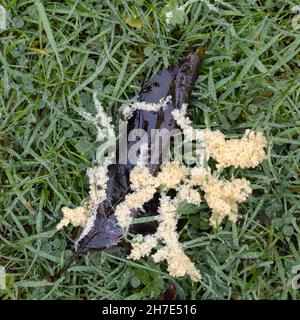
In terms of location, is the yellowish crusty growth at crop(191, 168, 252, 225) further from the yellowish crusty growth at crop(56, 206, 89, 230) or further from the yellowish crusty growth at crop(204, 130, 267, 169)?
the yellowish crusty growth at crop(56, 206, 89, 230)

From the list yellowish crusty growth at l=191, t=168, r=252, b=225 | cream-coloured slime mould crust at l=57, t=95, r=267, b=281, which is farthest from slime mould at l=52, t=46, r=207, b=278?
yellowish crusty growth at l=191, t=168, r=252, b=225

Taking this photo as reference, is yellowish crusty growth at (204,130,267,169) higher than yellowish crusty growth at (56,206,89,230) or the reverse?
higher

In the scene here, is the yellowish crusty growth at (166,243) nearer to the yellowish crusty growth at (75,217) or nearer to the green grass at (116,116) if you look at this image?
the green grass at (116,116)

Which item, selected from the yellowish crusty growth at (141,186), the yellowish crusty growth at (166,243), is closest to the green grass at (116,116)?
the yellowish crusty growth at (166,243)

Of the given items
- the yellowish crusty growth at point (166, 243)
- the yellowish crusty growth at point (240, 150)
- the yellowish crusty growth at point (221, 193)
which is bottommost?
the yellowish crusty growth at point (166, 243)

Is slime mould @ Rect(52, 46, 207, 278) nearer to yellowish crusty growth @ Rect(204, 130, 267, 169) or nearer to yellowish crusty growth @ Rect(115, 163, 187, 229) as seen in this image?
yellowish crusty growth @ Rect(115, 163, 187, 229)

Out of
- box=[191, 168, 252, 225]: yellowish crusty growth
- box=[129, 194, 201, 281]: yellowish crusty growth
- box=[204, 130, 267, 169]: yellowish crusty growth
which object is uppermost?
box=[204, 130, 267, 169]: yellowish crusty growth

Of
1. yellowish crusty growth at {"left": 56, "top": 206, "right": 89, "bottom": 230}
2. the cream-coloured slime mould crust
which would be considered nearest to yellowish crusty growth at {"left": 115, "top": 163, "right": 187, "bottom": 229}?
the cream-coloured slime mould crust
